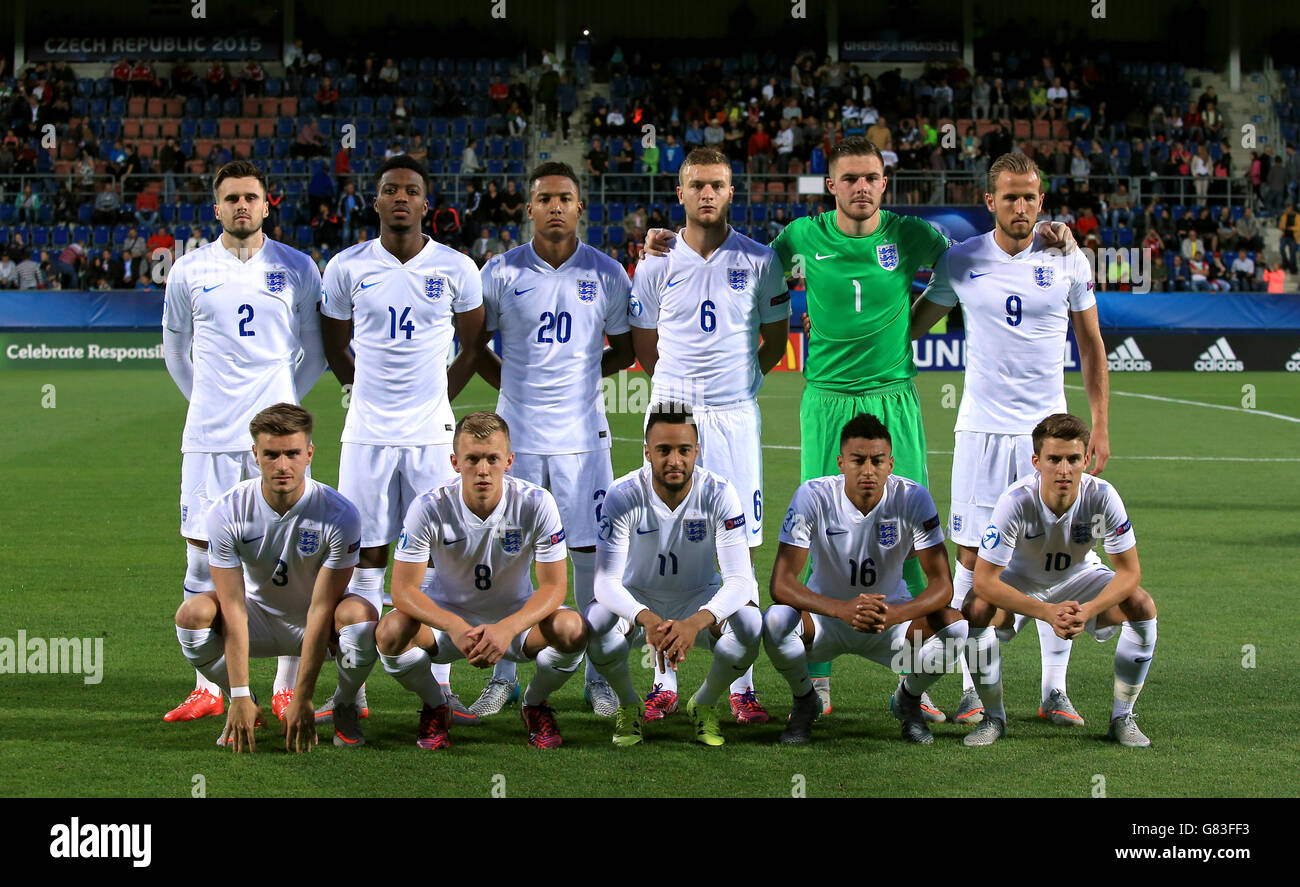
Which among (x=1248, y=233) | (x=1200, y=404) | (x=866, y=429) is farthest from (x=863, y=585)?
(x=1248, y=233)

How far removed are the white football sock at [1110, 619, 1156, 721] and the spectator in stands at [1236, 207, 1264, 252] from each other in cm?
2410

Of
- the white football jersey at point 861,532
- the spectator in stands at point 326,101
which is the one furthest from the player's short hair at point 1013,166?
the spectator in stands at point 326,101

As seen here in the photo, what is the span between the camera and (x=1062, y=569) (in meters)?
5.81

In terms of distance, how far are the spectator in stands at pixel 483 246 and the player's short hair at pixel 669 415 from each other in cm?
1969

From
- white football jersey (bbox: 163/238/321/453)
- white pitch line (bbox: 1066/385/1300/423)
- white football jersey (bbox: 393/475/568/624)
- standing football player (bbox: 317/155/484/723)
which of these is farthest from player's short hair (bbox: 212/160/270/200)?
white pitch line (bbox: 1066/385/1300/423)

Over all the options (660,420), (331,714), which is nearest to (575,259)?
(660,420)

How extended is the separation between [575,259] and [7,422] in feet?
41.1

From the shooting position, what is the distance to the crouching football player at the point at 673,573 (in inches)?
219

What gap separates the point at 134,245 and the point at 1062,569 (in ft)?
77.4

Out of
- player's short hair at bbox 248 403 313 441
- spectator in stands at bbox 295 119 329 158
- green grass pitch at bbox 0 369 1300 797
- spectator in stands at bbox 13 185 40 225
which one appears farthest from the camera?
spectator in stands at bbox 295 119 329 158

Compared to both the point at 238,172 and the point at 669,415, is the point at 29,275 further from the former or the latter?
the point at 669,415

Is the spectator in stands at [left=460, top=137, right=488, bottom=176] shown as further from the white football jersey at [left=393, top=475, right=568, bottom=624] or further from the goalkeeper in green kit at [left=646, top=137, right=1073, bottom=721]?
the white football jersey at [left=393, top=475, right=568, bottom=624]

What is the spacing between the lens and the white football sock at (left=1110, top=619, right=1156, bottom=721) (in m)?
5.64

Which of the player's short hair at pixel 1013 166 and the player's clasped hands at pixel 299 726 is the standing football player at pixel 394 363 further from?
the player's short hair at pixel 1013 166
